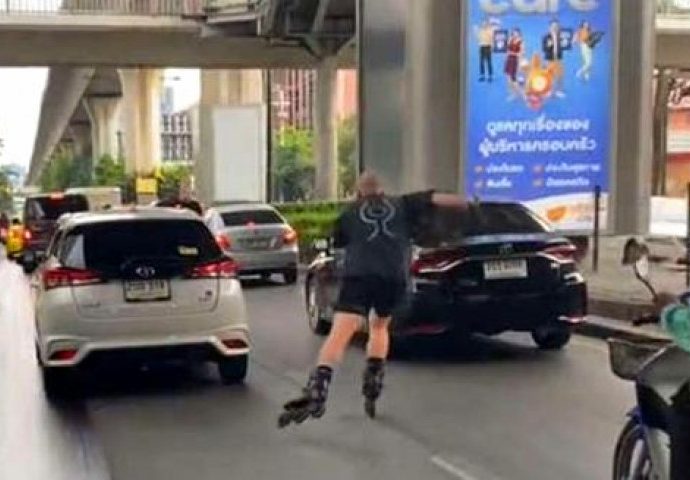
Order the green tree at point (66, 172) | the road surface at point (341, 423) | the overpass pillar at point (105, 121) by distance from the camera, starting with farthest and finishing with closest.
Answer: the green tree at point (66, 172), the overpass pillar at point (105, 121), the road surface at point (341, 423)

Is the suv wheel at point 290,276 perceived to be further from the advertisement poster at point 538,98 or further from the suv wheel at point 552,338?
the suv wheel at point 552,338

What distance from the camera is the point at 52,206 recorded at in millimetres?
37656

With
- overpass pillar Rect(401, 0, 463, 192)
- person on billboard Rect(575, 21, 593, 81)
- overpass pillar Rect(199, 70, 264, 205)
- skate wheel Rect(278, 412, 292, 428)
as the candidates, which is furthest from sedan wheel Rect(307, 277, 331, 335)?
overpass pillar Rect(199, 70, 264, 205)

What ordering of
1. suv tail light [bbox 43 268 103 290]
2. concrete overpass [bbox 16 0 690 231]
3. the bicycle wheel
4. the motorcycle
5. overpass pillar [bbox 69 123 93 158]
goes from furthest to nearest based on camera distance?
1. overpass pillar [bbox 69 123 93 158]
2. concrete overpass [bbox 16 0 690 231]
3. suv tail light [bbox 43 268 103 290]
4. the bicycle wheel
5. the motorcycle

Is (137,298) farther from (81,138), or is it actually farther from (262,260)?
(81,138)

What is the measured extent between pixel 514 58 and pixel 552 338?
9.14 meters

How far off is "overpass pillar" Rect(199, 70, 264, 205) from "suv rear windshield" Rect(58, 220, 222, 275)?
30.5 metres

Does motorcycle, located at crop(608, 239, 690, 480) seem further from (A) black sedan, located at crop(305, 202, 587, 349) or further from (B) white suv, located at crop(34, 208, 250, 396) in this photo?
(A) black sedan, located at crop(305, 202, 587, 349)

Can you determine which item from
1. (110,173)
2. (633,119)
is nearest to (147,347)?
(633,119)

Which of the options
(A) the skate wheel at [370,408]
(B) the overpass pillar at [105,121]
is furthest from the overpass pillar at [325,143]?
(B) the overpass pillar at [105,121]

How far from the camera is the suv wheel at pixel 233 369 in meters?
11.9

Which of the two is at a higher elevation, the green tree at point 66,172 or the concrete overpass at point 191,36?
the concrete overpass at point 191,36

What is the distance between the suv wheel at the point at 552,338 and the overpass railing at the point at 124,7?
2720 cm

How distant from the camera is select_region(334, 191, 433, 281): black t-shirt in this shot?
9969 mm
